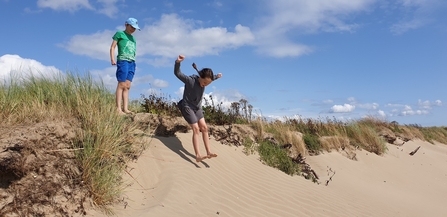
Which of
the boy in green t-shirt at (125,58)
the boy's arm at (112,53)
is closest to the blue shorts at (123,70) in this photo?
the boy in green t-shirt at (125,58)

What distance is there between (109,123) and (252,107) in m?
7.27

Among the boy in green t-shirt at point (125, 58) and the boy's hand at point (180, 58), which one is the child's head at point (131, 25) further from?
the boy's hand at point (180, 58)

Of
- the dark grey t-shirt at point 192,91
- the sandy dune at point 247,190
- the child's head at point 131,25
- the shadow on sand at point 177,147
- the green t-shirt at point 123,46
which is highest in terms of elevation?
the child's head at point 131,25

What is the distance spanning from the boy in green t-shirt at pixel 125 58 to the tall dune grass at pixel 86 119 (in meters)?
0.58

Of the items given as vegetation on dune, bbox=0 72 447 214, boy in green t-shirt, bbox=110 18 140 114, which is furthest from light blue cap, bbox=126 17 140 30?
vegetation on dune, bbox=0 72 447 214

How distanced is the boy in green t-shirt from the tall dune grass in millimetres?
576

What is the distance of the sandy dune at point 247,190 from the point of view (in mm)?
5312

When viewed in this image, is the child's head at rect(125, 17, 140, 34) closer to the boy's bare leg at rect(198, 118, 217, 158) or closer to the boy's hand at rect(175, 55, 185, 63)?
the boy's hand at rect(175, 55, 185, 63)

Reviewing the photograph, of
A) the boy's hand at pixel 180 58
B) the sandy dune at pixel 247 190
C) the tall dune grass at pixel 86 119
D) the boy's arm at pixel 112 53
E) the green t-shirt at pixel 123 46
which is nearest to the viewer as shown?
the tall dune grass at pixel 86 119

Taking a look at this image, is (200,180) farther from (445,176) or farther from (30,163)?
(445,176)

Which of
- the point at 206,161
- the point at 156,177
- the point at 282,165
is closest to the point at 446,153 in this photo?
the point at 282,165

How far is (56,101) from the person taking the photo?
20.4 feet

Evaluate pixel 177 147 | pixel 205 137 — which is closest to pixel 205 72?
pixel 205 137

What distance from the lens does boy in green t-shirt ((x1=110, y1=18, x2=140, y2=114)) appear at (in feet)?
23.1
